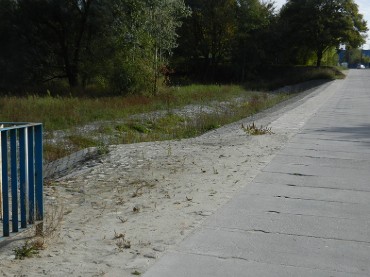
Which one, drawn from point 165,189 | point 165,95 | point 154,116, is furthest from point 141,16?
point 165,189

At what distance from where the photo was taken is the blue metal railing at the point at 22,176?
527 centimetres

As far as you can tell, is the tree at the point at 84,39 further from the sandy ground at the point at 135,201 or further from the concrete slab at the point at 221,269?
the concrete slab at the point at 221,269

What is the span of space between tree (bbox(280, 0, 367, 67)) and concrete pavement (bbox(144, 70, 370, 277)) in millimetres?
52182

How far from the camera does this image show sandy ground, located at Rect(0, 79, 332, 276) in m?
5.12

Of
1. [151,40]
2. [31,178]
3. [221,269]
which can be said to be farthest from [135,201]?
[151,40]

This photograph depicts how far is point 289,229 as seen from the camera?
6160mm

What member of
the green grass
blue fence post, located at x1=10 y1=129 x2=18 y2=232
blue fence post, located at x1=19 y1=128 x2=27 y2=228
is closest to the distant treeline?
the green grass

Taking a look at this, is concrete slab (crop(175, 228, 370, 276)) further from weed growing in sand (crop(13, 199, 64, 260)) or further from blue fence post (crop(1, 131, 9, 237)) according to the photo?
blue fence post (crop(1, 131, 9, 237))

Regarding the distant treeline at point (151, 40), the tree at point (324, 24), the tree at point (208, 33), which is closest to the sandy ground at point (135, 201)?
the distant treeline at point (151, 40)

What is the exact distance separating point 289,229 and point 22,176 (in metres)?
3.05

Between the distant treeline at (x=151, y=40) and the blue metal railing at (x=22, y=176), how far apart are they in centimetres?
2757

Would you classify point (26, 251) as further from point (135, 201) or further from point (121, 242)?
point (135, 201)

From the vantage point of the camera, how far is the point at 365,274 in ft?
16.0

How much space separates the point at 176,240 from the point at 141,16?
32.3 metres
